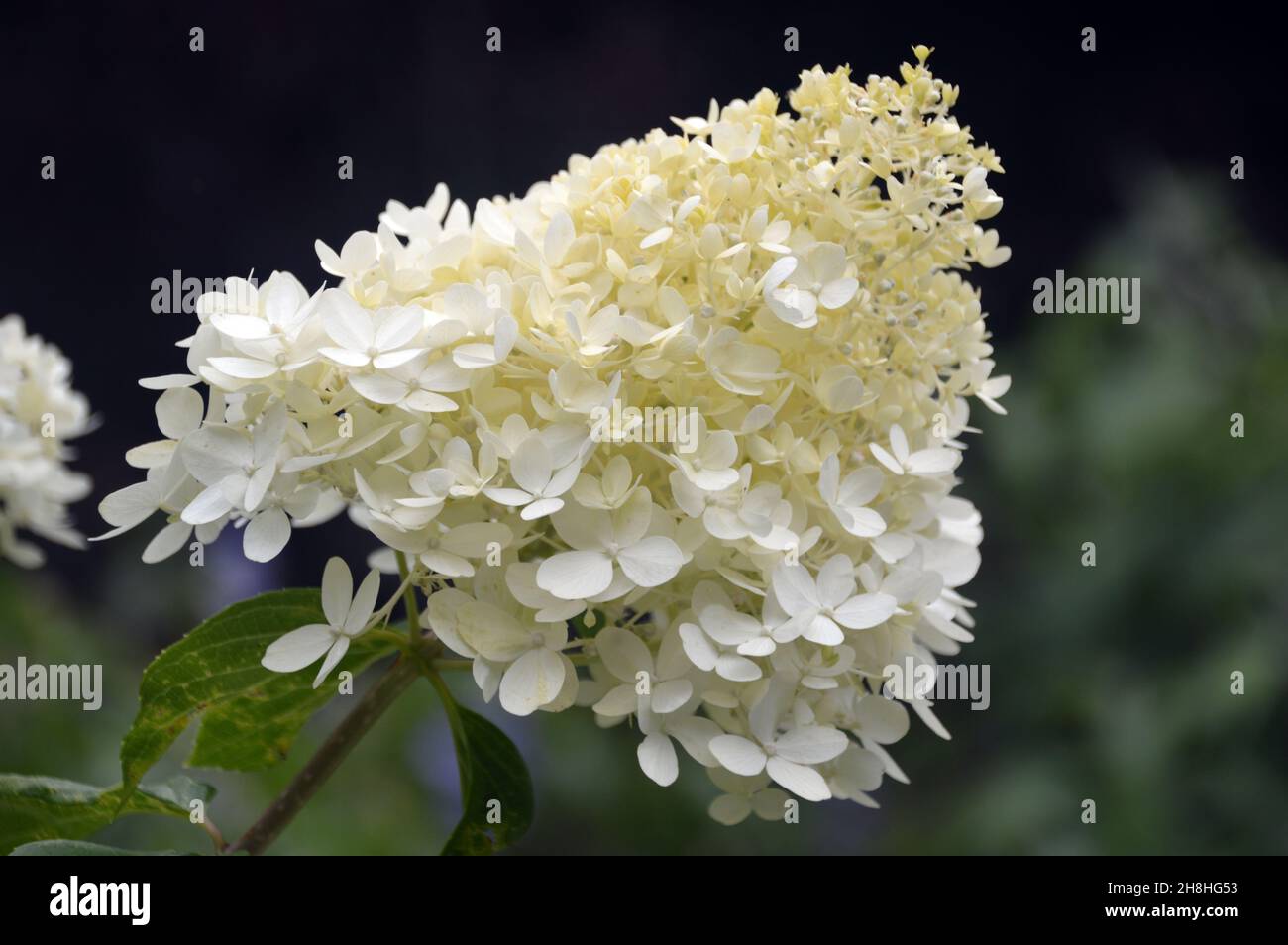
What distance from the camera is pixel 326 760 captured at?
56cm

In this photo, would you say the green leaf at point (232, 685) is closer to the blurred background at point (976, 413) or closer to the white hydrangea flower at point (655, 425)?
the white hydrangea flower at point (655, 425)

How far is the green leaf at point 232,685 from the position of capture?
0.54m

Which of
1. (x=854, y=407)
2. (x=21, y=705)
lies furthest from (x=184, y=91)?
(x=854, y=407)

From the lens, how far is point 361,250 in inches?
21.1

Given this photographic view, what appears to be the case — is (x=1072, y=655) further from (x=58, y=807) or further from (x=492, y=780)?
(x=58, y=807)

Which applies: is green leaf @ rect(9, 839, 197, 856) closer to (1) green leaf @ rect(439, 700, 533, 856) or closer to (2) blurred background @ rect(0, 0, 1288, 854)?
(1) green leaf @ rect(439, 700, 533, 856)

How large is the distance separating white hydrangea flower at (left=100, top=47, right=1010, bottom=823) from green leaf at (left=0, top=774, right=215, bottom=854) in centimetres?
13

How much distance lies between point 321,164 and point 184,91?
21 centimetres

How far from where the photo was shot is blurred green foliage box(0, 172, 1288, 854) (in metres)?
1.59

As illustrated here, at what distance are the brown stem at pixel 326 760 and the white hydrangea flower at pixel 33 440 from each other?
0.34 metres

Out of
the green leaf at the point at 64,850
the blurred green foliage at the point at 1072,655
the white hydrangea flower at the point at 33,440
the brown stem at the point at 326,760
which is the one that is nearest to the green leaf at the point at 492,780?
the brown stem at the point at 326,760

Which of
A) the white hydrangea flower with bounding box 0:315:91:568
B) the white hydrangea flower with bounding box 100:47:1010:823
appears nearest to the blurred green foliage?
the white hydrangea flower with bounding box 0:315:91:568

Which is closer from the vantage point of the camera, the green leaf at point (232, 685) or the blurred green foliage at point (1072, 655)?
the green leaf at point (232, 685)
